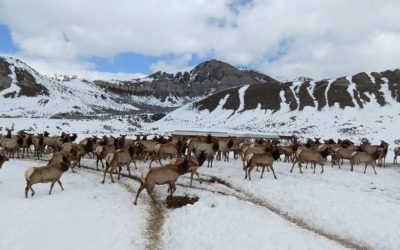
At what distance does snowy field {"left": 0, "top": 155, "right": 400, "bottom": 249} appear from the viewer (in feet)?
47.4

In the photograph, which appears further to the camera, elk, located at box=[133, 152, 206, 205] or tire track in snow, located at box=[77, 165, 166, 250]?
elk, located at box=[133, 152, 206, 205]

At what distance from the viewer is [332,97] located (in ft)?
374

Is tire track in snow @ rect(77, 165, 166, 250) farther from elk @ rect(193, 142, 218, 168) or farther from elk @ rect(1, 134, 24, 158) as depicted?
elk @ rect(1, 134, 24, 158)

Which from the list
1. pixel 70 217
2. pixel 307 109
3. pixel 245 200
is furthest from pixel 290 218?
pixel 307 109

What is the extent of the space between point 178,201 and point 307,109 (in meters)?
93.5

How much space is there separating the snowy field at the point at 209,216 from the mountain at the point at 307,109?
52696 millimetres

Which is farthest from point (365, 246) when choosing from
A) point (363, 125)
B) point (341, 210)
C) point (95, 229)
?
point (363, 125)

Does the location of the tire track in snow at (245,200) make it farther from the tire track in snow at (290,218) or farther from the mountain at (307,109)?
the mountain at (307,109)

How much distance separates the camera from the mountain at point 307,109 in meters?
88.6

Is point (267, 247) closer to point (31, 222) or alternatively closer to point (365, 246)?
point (365, 246)

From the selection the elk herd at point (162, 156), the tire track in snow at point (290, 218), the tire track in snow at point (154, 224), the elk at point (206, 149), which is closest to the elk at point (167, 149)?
the elk herd at point (162, 156)

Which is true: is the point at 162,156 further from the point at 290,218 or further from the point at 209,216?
the point at 290,218

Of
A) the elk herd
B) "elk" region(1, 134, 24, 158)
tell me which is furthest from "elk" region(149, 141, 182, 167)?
"elk" region(1, 134, 24, 158)

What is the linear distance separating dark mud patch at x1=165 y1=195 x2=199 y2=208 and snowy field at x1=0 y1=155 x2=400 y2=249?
36 centimetres
